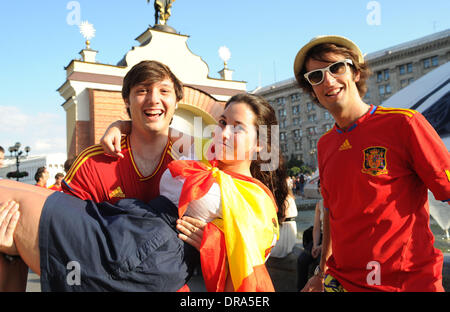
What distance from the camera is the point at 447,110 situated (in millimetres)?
7742

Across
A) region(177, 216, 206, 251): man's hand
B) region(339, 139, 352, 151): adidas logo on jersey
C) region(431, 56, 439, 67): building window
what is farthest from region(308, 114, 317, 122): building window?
region(177, 216, 206, 251): man's hand

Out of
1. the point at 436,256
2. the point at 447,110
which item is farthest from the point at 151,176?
the point at 447,110

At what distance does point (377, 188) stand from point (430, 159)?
0.95ft

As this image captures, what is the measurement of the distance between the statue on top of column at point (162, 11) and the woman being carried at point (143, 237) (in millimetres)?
14580

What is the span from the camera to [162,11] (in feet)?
48.2

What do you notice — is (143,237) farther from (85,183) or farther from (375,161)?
(375,161)

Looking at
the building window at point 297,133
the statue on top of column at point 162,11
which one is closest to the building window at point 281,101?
the building window at point 297,133

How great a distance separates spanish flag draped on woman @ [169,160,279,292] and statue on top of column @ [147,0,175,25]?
14.6 metres

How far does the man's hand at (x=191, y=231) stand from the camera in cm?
157

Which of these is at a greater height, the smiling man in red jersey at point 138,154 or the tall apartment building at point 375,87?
the tall apartment building at point 375,87

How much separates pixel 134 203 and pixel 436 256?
1584 mm

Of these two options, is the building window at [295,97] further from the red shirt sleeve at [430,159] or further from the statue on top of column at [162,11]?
the red shirt sleeve at [430,159]

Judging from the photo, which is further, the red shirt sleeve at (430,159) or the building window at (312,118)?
the building window at (312,118)

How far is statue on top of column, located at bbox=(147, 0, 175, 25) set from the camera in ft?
48.0
